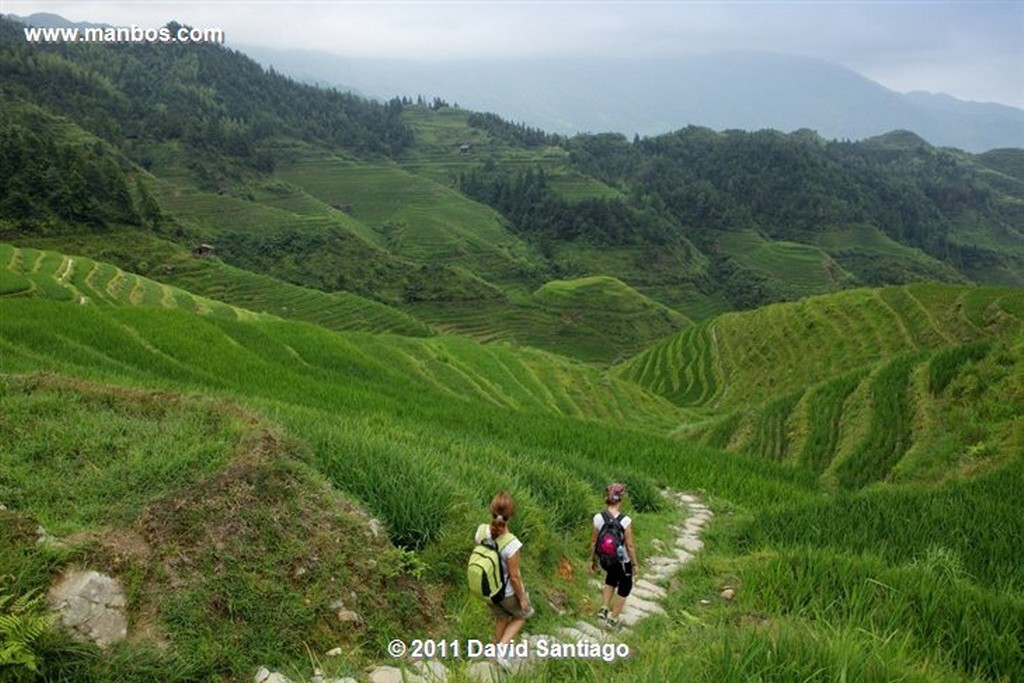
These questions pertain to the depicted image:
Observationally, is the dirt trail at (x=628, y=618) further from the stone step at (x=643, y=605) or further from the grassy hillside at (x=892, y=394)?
the grassy hillside at (x=892, y=394)

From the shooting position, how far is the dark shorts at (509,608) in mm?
5016

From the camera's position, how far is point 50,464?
583cm

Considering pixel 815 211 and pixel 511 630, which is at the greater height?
pixel 815 211

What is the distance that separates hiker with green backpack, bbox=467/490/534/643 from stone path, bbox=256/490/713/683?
0.35m

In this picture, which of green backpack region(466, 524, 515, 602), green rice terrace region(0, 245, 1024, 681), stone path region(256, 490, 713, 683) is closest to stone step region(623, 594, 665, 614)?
stone path region(256, 490, 713, 683)

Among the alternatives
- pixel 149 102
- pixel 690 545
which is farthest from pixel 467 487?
pixel 149 102

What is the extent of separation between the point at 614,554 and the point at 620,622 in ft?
2.23

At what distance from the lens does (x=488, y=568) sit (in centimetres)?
486

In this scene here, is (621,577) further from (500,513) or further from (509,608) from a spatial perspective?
(500,513)

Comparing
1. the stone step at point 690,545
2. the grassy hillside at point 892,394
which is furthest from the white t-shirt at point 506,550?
the grassy hillside at point 892,394

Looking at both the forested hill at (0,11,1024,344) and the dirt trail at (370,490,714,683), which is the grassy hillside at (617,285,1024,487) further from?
the forested hill at (0,11,1024,344)

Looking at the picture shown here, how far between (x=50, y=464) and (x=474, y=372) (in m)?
24.1

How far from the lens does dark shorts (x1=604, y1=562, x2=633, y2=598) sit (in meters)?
6.01

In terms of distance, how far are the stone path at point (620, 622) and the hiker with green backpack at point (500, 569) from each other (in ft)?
1.13
